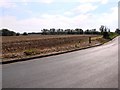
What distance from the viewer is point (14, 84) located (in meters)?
8.40

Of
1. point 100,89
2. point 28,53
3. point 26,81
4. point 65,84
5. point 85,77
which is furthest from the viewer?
point 28,53

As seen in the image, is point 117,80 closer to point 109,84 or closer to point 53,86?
point 109,84

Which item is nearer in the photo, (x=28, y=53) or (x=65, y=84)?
(x=65, y=84)

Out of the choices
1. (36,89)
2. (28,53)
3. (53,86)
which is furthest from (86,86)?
(28,53)

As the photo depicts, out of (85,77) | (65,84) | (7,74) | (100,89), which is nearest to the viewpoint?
(100,89)

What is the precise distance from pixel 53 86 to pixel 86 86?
3.48 ft

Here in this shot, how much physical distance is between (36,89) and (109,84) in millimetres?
2502

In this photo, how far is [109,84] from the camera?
8.28 metres

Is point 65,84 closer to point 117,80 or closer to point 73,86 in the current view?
point 73,86

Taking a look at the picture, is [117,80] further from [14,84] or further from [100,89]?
[14,84]

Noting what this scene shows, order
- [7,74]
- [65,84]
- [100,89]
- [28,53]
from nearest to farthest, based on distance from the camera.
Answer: [100,89] → [65,84] → [7,74] → [28,53]

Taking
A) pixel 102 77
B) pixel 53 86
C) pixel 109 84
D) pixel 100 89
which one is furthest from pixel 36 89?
pixel 102 77

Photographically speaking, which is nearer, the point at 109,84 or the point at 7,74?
the point at 109,84

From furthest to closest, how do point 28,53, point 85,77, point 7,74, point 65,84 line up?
1. point 28,53
2. point 7,74
3. point 85,77
4. point 65,84
